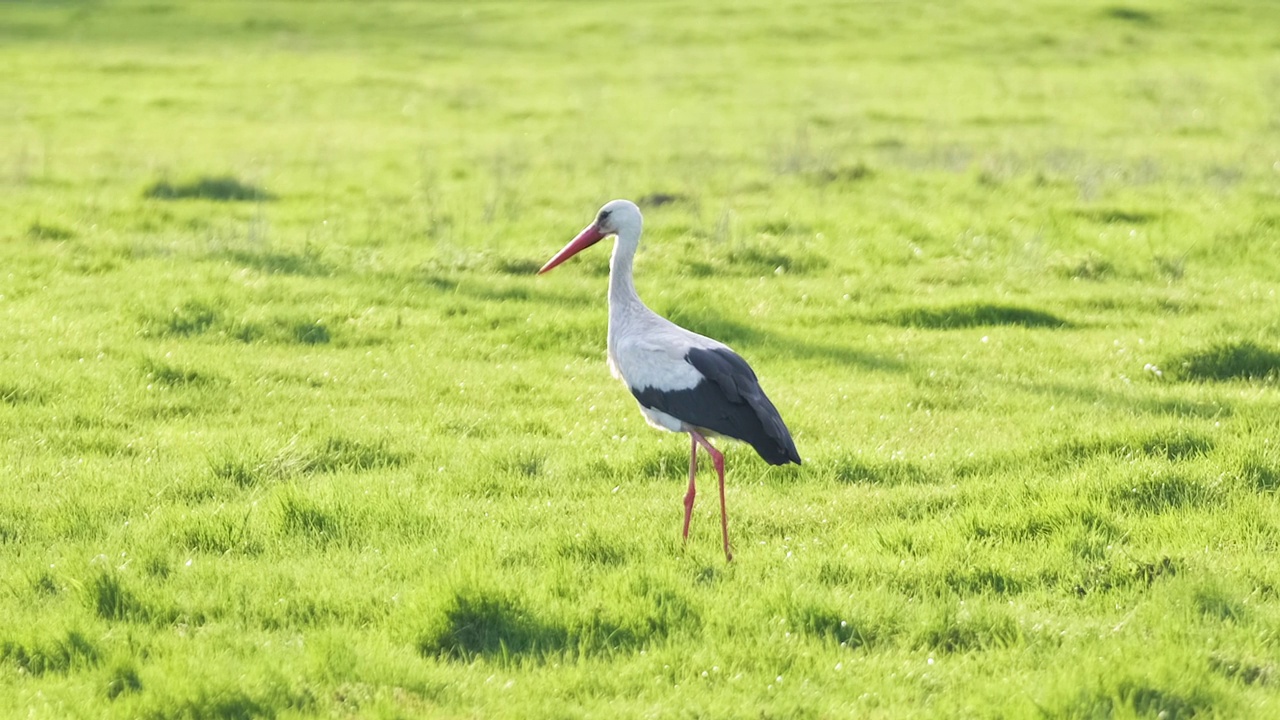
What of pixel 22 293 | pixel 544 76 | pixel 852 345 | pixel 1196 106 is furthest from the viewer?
pixel 544 76

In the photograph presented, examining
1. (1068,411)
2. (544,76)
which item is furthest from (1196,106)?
(1068,411)

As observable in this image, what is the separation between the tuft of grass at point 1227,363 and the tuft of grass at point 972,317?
1539 millimetres

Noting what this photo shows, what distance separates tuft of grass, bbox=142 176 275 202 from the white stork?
11.2 m

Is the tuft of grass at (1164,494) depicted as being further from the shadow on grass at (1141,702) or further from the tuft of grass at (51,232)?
the tuft of grass at (51,232)

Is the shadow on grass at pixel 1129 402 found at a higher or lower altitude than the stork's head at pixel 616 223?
lower

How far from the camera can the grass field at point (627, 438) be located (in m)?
5.51

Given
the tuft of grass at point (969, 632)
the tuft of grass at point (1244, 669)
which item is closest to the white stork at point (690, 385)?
the tuft of grass at point (969, 632)

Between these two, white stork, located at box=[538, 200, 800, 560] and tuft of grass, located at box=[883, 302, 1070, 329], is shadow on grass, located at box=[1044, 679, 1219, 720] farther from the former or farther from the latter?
tuft of grass, located at box=[883, 302, 1070, 329]

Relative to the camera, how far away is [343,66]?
3472cm

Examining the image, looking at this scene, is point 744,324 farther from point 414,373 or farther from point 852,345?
point 414,373

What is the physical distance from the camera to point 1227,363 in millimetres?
10109

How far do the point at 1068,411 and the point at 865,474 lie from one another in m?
1.88

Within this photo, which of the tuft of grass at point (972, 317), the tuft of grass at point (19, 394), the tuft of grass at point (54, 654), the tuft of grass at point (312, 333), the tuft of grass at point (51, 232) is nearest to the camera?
the tuft of grass at point (54, 654)

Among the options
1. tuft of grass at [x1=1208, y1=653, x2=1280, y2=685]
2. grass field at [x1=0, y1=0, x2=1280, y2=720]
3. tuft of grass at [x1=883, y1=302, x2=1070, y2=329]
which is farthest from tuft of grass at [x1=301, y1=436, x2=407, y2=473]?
tuft of grass at [x1=883, y1=302, x2=1070, y2=329]
